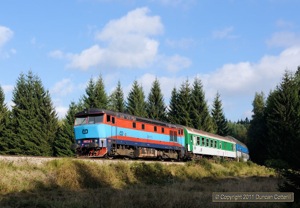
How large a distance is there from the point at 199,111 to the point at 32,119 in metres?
29.2

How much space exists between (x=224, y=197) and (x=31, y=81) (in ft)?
144

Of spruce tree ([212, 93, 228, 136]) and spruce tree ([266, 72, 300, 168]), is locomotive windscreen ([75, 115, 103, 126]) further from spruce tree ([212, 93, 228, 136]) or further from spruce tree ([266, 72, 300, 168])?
spruce tree ([212, 93, 228, 136])

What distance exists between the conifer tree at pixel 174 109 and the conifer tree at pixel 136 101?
5.06 metres

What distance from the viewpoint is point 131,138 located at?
28359 millimetres

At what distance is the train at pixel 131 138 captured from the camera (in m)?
25.3

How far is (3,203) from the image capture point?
13211 millimetres

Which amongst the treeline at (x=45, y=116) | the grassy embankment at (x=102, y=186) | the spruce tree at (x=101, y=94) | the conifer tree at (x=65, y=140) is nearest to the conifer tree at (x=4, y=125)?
the treeline at (x=45, y=116)

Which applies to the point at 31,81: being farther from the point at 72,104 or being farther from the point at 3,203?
the point at 3,203

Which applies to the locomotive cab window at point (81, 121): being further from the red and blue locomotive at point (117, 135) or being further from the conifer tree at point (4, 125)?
the conifer tree at point (4, 125)

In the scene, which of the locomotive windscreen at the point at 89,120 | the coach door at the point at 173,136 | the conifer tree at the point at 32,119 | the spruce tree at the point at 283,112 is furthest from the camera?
the spruce tree at the point at 283,112

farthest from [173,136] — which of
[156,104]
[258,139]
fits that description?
[258,139]

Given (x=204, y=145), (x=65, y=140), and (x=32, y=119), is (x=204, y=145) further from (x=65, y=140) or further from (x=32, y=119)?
(x=32, y=119)

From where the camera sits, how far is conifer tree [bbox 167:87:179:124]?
60.1 metres

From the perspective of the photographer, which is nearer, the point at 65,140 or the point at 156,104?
the point at 65,140
